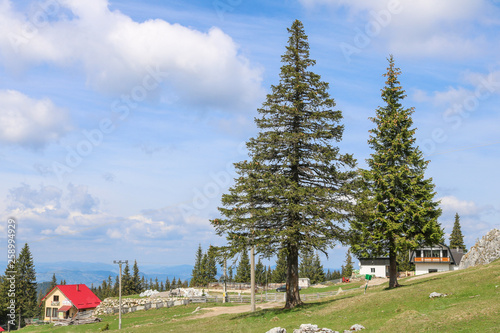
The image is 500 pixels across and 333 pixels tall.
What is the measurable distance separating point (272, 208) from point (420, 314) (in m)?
10.5

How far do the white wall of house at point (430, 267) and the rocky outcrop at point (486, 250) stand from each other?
26.3 metres

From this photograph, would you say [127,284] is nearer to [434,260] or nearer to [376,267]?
[376,267]

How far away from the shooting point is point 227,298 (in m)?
59.1

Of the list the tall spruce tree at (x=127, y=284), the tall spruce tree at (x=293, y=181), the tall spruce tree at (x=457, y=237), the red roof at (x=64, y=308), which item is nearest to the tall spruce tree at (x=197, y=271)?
the tall spruce tree at (x=127, y=284)

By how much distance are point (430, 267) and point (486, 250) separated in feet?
105

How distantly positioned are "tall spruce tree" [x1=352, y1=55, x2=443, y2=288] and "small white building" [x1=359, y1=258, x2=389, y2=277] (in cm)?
5318

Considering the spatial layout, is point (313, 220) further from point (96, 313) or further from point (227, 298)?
point (96, 313)

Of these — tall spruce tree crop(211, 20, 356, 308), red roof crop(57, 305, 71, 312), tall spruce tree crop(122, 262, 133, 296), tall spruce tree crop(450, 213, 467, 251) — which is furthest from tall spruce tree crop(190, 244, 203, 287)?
tall spruce tree crop(211, 20, 356, 308)

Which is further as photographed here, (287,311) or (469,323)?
(287,311)

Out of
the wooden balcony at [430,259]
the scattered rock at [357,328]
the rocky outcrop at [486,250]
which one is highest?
the rocky outcrop at [486,250]

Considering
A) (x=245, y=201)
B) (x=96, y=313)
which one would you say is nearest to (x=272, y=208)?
(x=245, y=201)

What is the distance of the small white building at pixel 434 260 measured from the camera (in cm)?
7738

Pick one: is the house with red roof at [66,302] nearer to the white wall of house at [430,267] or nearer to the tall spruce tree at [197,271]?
the tall spruce tree at [197,271]

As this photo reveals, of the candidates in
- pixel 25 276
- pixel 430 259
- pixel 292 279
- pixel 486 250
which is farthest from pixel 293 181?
pixel 25 276
